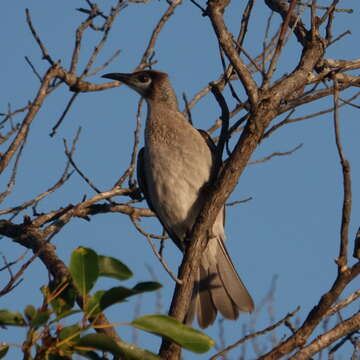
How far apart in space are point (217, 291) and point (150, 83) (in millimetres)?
2008

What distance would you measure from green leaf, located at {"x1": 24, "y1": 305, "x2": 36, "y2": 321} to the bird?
2.75 metres

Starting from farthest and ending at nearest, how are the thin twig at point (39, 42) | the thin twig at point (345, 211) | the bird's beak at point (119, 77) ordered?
the bird's beak at point (119, 77)
the thin twig at point (39, 42)
the thin twig at point (345, 211)

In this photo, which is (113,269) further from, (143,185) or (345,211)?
(143,185)

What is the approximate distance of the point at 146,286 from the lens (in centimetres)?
235

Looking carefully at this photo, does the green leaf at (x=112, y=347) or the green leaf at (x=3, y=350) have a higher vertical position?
the green leaf at (x=3, y=350)

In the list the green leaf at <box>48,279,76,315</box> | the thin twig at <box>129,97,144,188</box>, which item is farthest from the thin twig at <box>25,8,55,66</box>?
the green leaf at <box>48,279,76,315</box>

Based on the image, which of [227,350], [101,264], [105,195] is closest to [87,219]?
[105,195]

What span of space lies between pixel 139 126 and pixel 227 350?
2.09 m

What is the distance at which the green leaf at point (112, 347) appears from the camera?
240cm

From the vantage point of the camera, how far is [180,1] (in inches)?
211

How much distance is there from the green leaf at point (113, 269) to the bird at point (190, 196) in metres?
2.51

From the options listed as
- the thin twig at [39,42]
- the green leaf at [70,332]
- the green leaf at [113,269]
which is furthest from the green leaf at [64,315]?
the thin twig at [39,42]

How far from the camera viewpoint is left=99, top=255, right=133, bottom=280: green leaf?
2.43 m

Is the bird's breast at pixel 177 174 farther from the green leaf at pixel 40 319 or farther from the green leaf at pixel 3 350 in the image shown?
the green leaf at pixel 40 319
